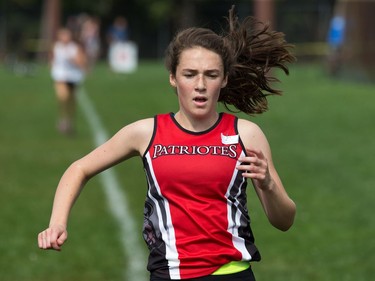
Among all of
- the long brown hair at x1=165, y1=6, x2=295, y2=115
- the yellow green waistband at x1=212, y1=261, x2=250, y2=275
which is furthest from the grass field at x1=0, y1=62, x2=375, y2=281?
the yellow green waistband at x1=212, y1=261, x2=250, y2=275

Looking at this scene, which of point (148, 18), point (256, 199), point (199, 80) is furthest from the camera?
point (148, 18)

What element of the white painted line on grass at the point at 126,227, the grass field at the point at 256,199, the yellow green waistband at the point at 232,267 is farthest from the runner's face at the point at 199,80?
the grass field at the point at 256,199

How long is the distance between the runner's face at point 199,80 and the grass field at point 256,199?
3915 mm

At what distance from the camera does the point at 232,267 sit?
4.99m

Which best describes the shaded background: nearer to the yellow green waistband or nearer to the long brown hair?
the long brown hair

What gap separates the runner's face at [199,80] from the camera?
4.91 meters

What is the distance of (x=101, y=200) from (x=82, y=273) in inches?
142

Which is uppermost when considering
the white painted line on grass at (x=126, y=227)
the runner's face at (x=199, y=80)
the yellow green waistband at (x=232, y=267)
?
the runner's face at (x=199, y=80)

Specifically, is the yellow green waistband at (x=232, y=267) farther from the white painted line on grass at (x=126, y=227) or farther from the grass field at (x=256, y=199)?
the grass field at (x=256, y=199)

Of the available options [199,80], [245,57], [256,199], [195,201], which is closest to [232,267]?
[195,201]

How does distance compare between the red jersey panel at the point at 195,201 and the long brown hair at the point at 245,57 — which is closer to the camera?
the red jersey panel at the point at 195,201

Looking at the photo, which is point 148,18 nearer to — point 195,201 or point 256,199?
point 256,199

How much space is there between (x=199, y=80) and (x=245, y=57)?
75 centimetres

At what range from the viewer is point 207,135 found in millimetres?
5020
